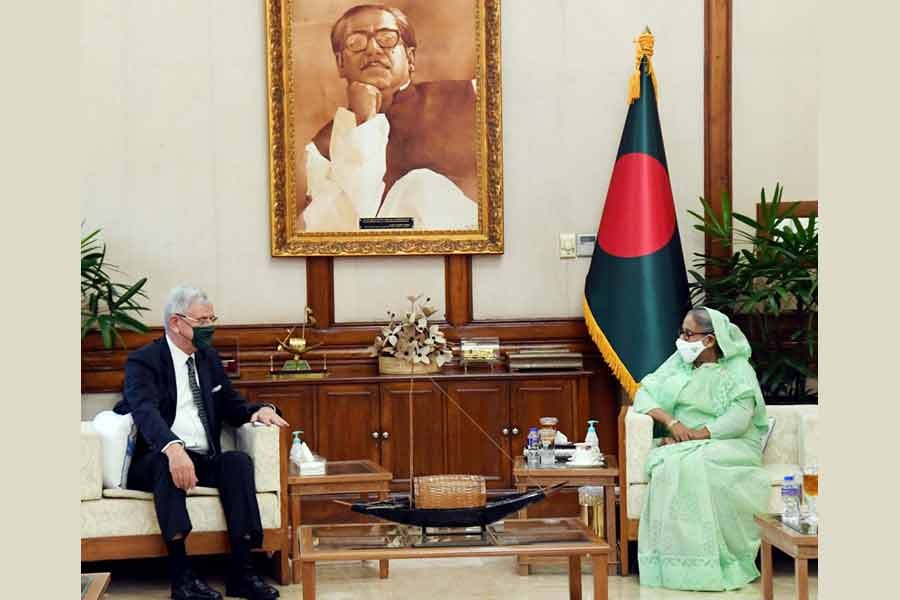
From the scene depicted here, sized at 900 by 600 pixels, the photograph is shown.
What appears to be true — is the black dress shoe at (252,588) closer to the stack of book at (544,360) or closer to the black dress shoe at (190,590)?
the black dress shoe at (190,590)

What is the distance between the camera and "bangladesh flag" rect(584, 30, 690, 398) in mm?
7062

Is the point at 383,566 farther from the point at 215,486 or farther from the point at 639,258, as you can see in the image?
the point at 639,258

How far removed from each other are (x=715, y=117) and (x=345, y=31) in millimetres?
2146

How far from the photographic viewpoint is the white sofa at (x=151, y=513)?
541cm

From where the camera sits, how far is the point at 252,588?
17.7 ft

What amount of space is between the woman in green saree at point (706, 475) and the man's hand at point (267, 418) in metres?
1.58

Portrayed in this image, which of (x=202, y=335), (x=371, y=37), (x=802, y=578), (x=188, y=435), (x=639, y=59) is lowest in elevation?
(x=802, y=578)

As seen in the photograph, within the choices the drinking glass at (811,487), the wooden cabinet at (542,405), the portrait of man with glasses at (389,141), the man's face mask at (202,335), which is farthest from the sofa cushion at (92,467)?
the drinking glass at (811,487)

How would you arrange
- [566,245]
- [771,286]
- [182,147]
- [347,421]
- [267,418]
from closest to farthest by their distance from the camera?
[267,418]
[771,286]
[347,421]
[182,147]
[566,245]

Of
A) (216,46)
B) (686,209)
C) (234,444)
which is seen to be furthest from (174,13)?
(686,209)

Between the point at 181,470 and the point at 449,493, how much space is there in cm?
123

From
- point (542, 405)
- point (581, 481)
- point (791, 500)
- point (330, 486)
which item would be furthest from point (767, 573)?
point (542, 405)

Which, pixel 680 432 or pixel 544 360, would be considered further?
pixel 544 360

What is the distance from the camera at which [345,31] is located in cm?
734
